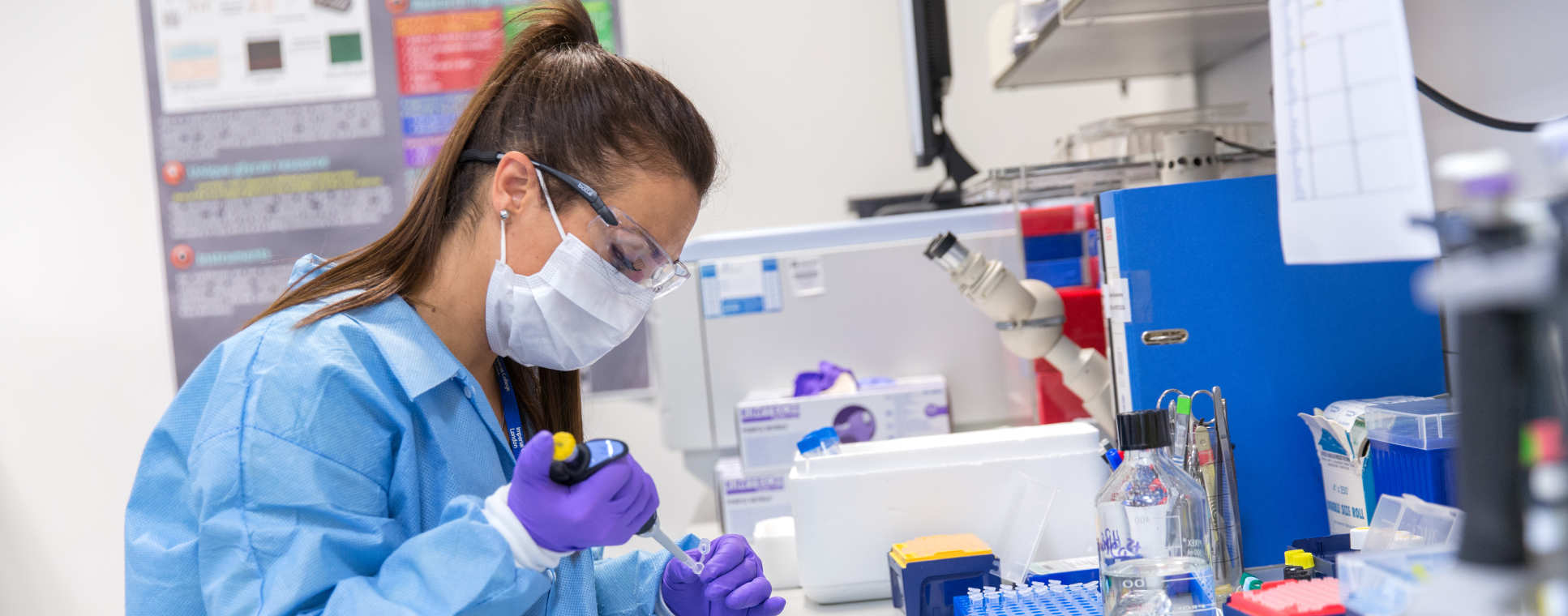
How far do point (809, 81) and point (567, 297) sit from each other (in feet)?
5.68

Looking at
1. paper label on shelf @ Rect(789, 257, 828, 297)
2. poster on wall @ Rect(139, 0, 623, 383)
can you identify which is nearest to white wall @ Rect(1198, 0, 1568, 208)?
paper label on shelf @ Rect(789, 257, 828, 297)

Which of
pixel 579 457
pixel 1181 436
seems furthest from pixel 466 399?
pixel 1181 436

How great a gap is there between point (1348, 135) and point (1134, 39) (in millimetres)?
939

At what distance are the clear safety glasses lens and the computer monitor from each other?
756 mm

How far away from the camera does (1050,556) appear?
1.13 meters

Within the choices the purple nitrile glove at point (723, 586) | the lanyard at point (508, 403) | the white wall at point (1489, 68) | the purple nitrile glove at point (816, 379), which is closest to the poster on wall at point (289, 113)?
the purple nitrile glove at point (816, 379)

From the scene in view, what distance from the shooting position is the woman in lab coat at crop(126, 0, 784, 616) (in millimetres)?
812

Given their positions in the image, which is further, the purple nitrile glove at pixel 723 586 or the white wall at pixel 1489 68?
the purple nitrile glove at pixel 723 586

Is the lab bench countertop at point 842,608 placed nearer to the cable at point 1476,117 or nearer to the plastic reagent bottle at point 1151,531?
the plastic reagent bottle at point 1151,531

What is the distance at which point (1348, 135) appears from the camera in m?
0.78

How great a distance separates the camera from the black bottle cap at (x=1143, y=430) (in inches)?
34.6

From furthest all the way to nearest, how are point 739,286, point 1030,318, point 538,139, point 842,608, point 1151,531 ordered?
point 739,286 → point 1030,318 → point 842,608 → point 538,139 → point 1151,531

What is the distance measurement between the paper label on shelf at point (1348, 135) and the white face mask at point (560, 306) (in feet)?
2.08

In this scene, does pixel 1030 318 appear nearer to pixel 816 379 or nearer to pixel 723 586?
pixel 816 379
